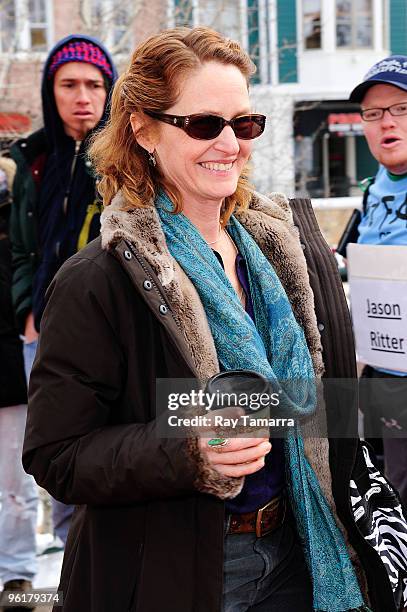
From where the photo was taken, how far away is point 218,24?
794 cm

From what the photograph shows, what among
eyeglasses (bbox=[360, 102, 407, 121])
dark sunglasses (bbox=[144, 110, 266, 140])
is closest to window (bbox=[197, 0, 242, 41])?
eyeglasses (bbox=[360, 102, 407, 121])

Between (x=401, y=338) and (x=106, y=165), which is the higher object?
(x=106, y=165)

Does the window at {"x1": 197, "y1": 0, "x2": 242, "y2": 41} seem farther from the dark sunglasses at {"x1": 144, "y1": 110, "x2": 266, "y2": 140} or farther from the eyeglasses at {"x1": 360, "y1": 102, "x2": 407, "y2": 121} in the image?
the dark sunglasses at {"x1": 144, "y1": 110, "x2": 266, "y2": 140}

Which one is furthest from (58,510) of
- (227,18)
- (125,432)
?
(227,18)

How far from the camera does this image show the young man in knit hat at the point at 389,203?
3.33 metres

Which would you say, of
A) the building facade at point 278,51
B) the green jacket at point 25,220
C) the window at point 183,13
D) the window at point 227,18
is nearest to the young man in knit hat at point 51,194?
the green jacket at point 25,220

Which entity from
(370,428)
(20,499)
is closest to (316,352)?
(370,428)

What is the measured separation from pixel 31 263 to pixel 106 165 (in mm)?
1790

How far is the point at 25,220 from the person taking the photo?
3854 mm

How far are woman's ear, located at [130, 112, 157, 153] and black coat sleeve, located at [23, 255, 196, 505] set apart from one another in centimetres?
40

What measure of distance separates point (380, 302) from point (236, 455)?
5.25ft

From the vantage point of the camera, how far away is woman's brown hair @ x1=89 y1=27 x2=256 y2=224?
2035 mm

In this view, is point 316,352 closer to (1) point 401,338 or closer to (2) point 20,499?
(1) point 401,338

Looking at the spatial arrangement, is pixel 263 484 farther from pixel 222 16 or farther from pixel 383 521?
pixel 222 16
